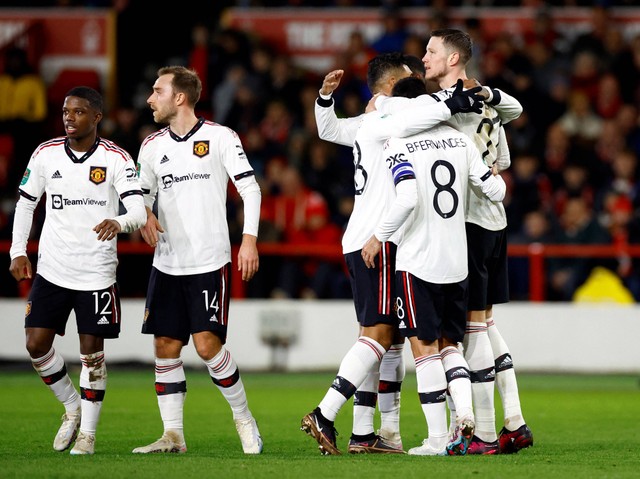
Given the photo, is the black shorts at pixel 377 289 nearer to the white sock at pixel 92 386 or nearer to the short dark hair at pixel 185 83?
the short dark hair at pixel 185 83

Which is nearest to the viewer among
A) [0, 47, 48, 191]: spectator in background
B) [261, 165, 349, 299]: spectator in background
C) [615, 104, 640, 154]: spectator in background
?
[261, 165, 349, 299]: spectator in background

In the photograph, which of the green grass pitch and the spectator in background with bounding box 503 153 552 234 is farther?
the spectator in background with bounding box 503 153 552 234

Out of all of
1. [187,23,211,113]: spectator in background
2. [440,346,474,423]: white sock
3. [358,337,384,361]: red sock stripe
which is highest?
[187,23,211,113]: spectator in background

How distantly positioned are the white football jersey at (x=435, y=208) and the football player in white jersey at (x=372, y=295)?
0.43 ft

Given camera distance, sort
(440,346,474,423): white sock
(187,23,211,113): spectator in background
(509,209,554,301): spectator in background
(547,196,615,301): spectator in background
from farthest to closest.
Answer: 1. (187,23,211,113): spectator in background
2. (509,209,554,301): spectator in background
3. (547,196,615,301): spectator in background
4. (440,346,474,423): white sock

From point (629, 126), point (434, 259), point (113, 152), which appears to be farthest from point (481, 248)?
point (629, 126)

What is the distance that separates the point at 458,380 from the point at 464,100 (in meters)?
1.64

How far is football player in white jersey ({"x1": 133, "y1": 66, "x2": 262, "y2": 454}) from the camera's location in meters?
7.75

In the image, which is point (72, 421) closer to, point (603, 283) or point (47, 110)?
point (603, 283)

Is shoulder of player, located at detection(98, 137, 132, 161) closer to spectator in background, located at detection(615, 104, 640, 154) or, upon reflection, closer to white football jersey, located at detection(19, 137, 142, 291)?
white football jersey, located at detection(19, 137, 142, 291)

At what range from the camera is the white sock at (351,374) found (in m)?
7.37

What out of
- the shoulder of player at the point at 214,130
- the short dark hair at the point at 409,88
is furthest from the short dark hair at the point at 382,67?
the shoulder of player at the point at 214,130

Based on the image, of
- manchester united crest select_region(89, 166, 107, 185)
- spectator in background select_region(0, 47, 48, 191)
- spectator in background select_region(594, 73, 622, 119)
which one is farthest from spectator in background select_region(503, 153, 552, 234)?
manchester united crest select_region(89, 166, 107, 185)

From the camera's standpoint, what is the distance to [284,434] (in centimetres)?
899
